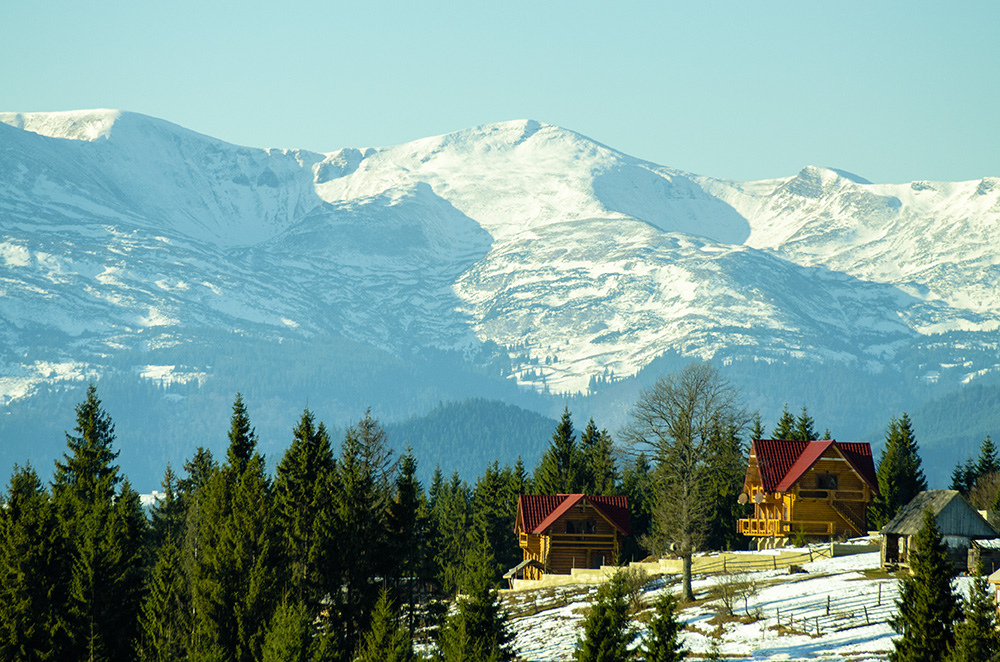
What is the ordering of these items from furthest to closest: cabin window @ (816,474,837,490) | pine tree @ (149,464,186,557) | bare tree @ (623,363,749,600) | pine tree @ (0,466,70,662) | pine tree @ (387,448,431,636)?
1. cabin window @ (816,474,837,490)
2. pine tree @ (149,464,186,557)
3. bare tree @ (623,363,749,600)
4. pine tree @ (387,448,431,636)
5. pine tree @ (0,466,70,662)

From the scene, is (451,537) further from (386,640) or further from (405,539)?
(386,640)

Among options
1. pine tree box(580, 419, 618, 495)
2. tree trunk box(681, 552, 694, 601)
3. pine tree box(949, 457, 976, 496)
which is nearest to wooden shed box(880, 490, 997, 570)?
tree trunk box(681, 552, 694, 601)

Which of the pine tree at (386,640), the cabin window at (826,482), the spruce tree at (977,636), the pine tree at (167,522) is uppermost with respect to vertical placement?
the cabin window at (826,482)

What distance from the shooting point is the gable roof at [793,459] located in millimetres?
102938

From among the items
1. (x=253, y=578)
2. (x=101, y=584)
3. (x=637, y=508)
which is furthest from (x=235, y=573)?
(x=637, y=508)

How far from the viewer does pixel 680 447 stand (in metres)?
104

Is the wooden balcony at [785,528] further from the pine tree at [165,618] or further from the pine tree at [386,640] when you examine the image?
the pine tree at [165,618]

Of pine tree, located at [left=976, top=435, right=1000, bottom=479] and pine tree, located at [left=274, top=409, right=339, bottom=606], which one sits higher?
pine tree, located at [left=976, top=435, right=1000, bottom=479]

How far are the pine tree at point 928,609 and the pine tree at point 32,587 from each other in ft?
130

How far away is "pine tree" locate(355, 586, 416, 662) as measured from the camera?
198ft

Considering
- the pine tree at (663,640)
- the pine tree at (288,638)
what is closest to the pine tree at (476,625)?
the pine tree at (288,638)

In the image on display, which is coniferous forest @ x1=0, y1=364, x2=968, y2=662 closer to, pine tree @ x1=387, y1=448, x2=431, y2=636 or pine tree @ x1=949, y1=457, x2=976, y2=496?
pine tree @ x1=387, y1=448, x2=431, y2=636

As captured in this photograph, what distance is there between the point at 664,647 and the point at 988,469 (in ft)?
302

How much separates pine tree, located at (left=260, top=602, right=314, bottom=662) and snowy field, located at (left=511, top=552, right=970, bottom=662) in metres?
12.3
